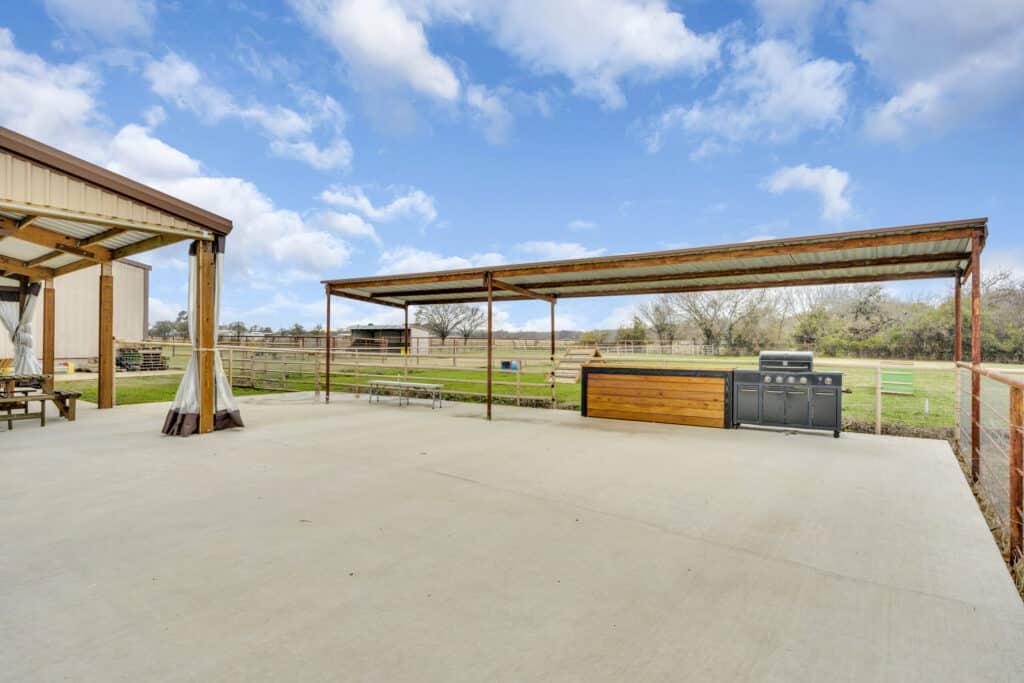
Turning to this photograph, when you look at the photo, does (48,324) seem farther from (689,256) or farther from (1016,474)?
(1016,474)

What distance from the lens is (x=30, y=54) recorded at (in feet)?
32.3

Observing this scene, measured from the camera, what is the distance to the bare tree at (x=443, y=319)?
38.3 metres

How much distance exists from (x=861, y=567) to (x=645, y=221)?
25.0 metres

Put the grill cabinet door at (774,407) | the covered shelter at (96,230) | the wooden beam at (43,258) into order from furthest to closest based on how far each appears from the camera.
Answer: the wooden beam at (43,258) → the grill cabinet door at (774,407) → the covered shelter at (96,230)

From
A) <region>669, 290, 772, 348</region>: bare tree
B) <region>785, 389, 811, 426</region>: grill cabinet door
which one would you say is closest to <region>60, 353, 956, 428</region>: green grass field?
<region>785, 389, 811, 426</region>: grill cabinet door

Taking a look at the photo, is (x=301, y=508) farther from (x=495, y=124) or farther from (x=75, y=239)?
(x=495, y=124)

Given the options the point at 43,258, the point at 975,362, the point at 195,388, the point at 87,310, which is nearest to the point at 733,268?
the point at 975,362

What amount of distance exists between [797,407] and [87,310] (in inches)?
843

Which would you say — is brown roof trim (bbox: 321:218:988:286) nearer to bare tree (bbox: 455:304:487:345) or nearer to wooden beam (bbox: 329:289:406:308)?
wooden beam (bbox: 329:289:406:308)

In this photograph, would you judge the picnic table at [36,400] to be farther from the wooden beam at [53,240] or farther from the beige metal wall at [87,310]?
the beige metal wall at [87,310]

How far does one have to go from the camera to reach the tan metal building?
49.4 ft

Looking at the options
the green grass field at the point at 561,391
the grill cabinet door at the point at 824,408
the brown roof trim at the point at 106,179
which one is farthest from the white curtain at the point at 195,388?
the grill cabinet door at the point at 824,408

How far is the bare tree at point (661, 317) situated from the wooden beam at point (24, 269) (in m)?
23.3

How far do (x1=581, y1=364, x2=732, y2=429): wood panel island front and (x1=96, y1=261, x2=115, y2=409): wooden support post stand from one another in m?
8.18
